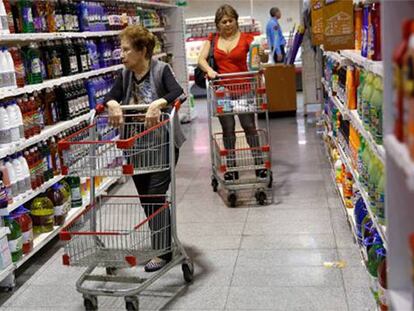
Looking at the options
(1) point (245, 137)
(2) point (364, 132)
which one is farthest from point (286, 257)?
(1) point (245, 137)

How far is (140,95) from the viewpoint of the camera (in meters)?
4.13

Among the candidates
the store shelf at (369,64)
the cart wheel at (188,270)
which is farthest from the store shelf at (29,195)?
the store shelf at (369,64)

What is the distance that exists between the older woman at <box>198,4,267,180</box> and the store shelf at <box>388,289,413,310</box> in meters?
3.91

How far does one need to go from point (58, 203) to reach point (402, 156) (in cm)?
377

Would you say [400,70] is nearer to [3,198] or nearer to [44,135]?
[3,198]

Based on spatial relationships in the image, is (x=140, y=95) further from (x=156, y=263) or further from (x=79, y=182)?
(x=79, y=182)

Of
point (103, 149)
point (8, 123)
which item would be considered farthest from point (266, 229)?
point (8, 123)

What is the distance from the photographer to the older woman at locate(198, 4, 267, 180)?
5863 mm

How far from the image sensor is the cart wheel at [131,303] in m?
3.48

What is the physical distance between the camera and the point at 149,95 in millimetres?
4098

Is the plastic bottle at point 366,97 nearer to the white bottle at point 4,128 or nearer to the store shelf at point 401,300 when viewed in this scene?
the store shelf at point 401,300

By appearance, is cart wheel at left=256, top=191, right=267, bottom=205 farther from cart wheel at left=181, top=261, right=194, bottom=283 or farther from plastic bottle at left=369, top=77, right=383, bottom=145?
plastic bottle at left=369, top=77, right=383, bottom=145

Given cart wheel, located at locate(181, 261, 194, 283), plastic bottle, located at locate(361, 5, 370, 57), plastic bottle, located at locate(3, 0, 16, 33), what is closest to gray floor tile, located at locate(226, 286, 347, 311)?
cart wheel, located at locate(181, 261, 194, 283)

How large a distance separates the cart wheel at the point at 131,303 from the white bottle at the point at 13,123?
59.2 inches
